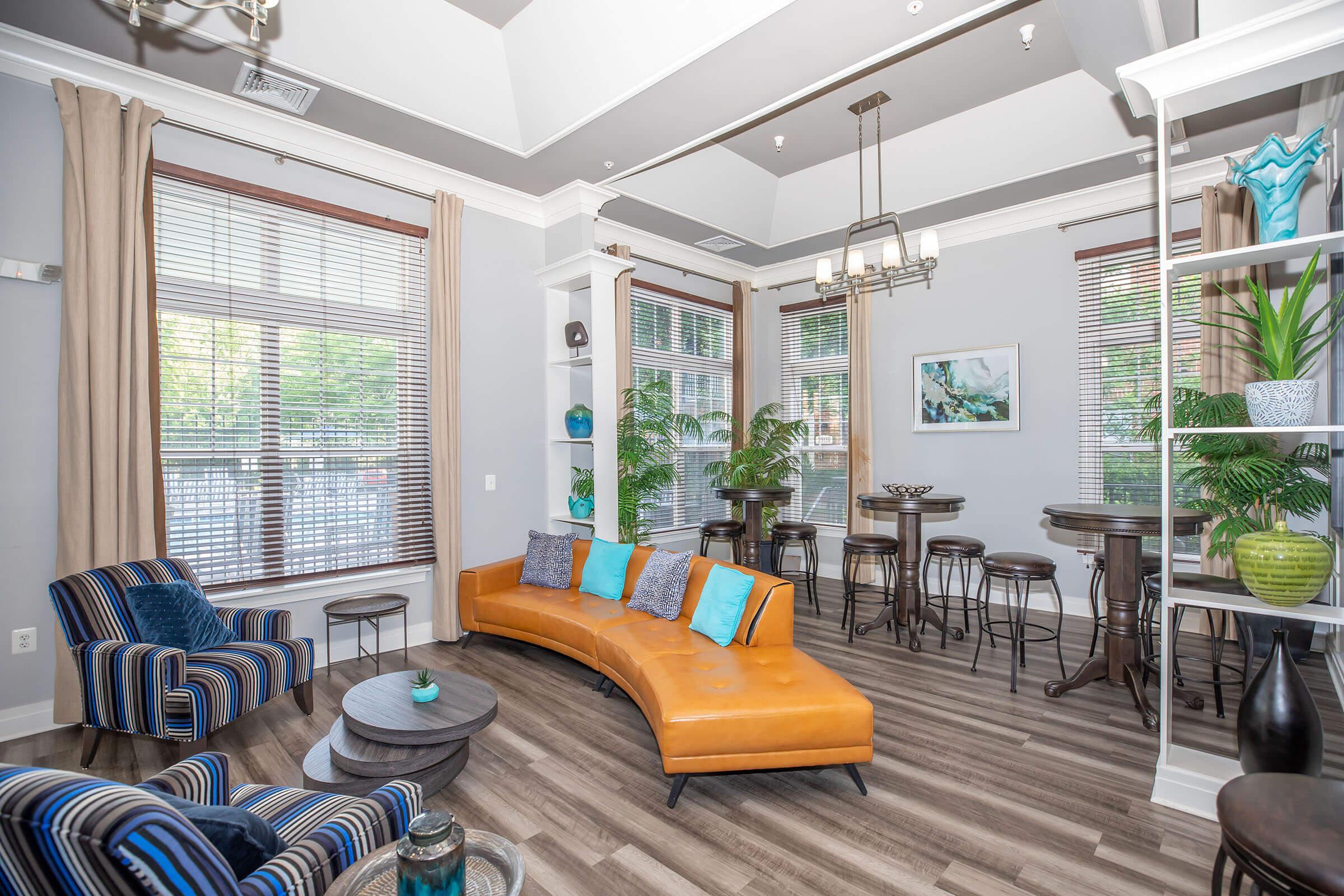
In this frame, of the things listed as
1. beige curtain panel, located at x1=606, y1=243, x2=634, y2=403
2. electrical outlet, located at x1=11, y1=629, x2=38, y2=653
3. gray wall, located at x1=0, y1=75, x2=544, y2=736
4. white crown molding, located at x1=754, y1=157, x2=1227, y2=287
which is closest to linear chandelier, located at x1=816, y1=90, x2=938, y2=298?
white crown molding, located at x1=754, y1=157, x2=1227, y2=287

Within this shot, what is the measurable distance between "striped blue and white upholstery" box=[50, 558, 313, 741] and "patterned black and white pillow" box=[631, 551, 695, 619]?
1.91 m

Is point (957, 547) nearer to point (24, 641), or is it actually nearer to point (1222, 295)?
point (1222, 295)

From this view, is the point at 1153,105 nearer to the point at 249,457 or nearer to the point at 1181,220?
the point at 1181,220

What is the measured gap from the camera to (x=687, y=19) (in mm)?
3170

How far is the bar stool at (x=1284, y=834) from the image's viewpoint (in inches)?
52.7

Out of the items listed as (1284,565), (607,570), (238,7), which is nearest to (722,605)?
(607,570)

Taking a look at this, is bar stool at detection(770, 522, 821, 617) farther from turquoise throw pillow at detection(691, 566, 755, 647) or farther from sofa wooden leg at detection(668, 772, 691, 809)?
sofa wooden leg at detection(668, 772, 691, 809)

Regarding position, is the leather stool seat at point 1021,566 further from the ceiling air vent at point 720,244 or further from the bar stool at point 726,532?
the ceiling air vent at point 720,244

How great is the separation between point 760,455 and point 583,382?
2.04 meters

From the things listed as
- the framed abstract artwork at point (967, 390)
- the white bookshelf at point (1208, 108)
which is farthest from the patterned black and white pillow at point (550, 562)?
the framed abstract artwork at point (967, 390)

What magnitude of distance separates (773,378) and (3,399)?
6.07 meters

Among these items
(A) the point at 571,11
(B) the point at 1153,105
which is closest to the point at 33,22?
(A) the point at 571,11

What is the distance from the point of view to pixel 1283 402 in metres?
2.32

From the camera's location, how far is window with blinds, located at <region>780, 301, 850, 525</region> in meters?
6.63
